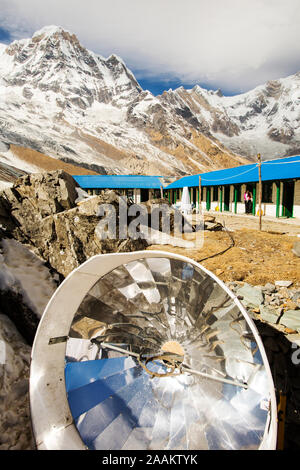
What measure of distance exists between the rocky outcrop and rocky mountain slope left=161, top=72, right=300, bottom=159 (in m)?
129

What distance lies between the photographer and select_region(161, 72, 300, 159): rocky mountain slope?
131250 mm

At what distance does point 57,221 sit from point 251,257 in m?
7.37

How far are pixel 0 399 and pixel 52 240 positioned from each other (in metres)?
6.15

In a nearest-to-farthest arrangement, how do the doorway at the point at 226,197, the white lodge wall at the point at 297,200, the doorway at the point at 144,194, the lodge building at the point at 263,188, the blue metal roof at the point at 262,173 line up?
the white lodge wall at the point at 297,200 < the blue metal roof at the point at 262,173 < the lodge building at the point at 263,188 < the doorway at the point at 226,197 < the doorway at the point at 144,194

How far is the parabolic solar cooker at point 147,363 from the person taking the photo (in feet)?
8.87

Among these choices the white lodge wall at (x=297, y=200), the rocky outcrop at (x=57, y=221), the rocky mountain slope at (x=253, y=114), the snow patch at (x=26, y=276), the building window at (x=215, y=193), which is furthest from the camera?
the rocky mountain slope at (x=253, y=114)

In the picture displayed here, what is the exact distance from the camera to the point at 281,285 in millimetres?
6312

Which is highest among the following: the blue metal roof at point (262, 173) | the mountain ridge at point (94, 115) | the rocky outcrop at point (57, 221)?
the mountain ridge at point (94, 115)

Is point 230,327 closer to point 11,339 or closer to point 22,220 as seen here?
point 11,339

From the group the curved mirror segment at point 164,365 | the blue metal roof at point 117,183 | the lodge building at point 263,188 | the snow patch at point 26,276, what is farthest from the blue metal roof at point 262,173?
the snow patch at point 26,276

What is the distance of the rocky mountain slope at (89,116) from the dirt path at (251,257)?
56.1 metres

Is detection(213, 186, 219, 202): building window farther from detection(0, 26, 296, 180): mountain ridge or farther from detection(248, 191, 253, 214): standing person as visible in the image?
detection(0, 26, 296, 180): mountain ridge

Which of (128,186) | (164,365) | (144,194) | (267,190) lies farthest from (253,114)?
(164,365)

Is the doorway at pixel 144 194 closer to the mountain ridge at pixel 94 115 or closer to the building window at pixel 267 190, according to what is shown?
the building window at pixel 267 190
